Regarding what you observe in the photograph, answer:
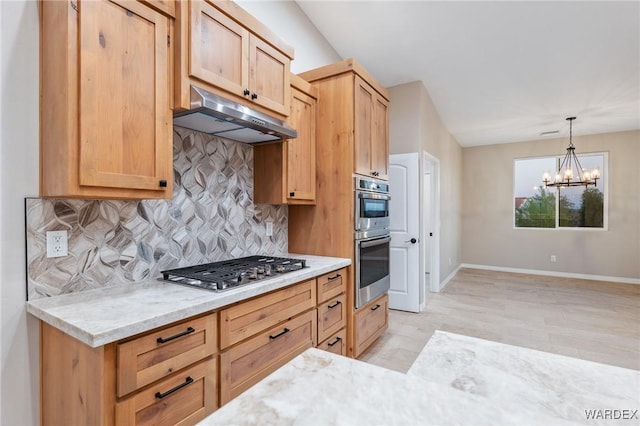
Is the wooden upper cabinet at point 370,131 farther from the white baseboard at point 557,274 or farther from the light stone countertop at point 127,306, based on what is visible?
the white baseboard at point 557,274

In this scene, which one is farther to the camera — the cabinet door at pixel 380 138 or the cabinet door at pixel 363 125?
the cabinet door at pixel 380 138

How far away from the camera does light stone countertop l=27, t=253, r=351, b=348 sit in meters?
1.10

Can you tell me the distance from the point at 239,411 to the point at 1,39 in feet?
5.84

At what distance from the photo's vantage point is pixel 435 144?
5.07 meters

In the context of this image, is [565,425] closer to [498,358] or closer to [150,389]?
[498,358]

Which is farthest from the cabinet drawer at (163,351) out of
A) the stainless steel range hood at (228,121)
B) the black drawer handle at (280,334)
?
the stainless steel range hood at (228,121)

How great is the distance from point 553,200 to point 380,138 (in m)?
5.62

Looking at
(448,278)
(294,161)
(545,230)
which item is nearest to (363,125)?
(294,161)

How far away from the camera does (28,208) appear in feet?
4.59

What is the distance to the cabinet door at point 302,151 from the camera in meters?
2.45

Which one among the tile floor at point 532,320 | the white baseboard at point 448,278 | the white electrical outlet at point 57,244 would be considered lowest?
the tile floor at point 532,320

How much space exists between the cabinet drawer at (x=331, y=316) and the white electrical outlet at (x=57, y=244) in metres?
1.51

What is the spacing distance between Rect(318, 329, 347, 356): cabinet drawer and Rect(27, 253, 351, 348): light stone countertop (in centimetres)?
77

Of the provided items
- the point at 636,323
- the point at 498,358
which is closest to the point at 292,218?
the point at 498,358
